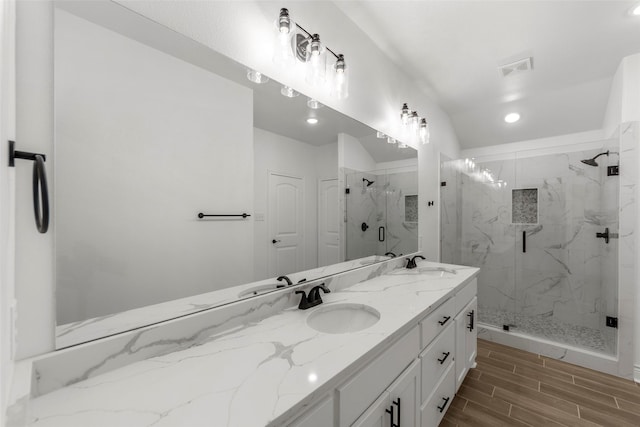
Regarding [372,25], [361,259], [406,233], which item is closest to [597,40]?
[372,25]

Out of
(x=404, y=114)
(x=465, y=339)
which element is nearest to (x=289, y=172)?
(x=404, y=114)

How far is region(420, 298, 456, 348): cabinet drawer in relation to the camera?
1.27 metres

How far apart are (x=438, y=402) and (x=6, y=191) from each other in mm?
1897

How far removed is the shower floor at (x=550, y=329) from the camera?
241cm

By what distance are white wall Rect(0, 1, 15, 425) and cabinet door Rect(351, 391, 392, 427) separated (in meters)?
0.85

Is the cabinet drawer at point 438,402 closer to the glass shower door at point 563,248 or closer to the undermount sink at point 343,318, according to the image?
the undermount sink at point 343,318

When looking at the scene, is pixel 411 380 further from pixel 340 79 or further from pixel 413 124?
pixel 413 124

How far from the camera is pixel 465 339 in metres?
1.87

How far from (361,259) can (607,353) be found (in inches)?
91.7

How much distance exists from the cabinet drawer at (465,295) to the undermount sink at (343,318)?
74 centimetres

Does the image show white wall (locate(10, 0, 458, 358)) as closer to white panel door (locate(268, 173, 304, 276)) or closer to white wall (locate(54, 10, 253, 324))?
white wall (locate(54, 10, 253, 324))

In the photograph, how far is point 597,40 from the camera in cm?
191

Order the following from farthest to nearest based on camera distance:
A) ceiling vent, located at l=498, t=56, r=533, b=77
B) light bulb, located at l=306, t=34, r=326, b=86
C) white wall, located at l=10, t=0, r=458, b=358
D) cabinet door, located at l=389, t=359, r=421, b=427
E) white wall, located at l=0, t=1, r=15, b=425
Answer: ceiling vent, located at l=498, t=56, r=533, b=77
light bulb, located at l=306, t=34, r=326, b=86
cabinet door, located at l=389, t=359, r=421, b=427
white wall, located at l=10, t=0, r=458, b=358
white wall, located at l=0, t=1, r=15, b=425

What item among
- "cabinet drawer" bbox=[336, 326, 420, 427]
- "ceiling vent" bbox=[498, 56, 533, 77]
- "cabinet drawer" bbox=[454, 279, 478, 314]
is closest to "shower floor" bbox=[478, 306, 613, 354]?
"cabinet drawer" bbox=[454, 279, 478, 314]
